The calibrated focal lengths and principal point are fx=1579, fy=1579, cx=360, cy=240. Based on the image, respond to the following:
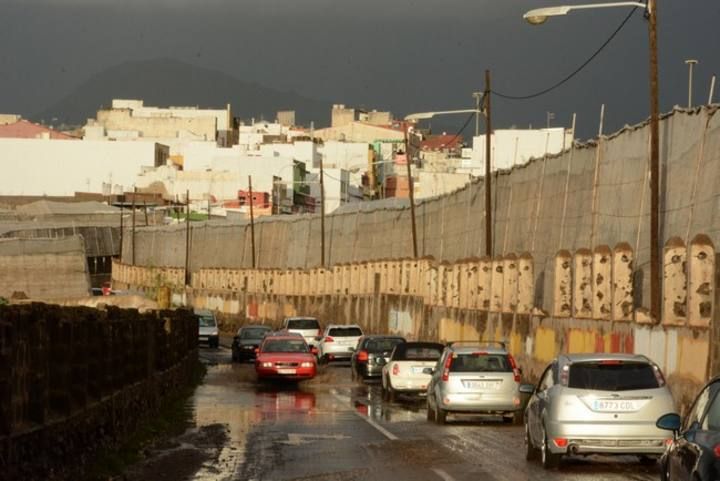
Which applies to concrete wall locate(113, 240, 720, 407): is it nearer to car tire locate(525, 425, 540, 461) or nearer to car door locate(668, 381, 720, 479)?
car tire locate(525, 425, 540, 461)

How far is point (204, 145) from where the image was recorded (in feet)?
581

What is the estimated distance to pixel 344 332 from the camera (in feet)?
204

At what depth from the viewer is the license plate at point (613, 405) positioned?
2069 cm

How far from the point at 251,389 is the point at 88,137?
157679 millimetres

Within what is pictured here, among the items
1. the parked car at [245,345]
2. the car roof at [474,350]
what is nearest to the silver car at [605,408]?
the car roof at [474,350]

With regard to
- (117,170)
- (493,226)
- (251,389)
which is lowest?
(251,389)

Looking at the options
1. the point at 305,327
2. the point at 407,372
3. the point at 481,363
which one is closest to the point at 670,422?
the point at 481,363

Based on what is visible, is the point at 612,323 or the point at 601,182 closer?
the point at 612,323

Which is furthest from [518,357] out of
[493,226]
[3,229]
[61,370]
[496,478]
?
[3,229]

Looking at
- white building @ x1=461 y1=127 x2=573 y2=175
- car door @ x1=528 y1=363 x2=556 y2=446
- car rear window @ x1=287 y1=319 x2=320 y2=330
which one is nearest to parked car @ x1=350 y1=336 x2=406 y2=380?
car rear window @ x1=287 y1=319 x2=320 y2=330

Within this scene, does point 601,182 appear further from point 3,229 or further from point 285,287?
point 3,229

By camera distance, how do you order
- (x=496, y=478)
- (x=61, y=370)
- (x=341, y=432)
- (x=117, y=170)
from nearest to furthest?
(x=61, y=370) < (x=496, y=478) < (x=341, y=432) < (x=117, y=170)

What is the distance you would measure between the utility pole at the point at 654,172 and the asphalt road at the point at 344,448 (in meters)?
3.83

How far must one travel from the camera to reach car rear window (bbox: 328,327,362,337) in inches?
2446
